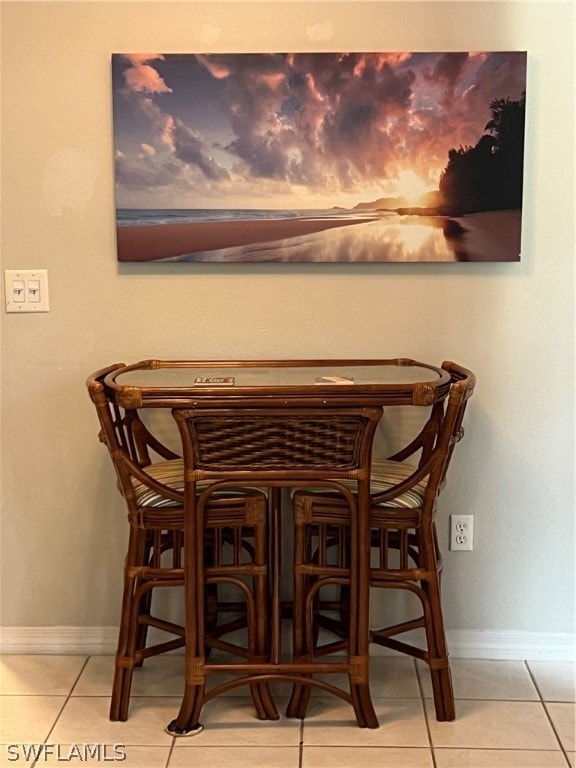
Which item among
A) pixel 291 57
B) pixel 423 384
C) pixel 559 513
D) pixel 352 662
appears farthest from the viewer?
pixel 559 513

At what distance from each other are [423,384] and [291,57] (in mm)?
960

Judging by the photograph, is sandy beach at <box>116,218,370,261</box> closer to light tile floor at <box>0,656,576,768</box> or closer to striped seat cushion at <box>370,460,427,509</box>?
striped seat cushion at <box>370,460,427,509</box>

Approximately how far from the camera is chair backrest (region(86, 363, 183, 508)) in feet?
7.20

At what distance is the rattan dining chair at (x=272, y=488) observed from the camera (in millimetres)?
2148

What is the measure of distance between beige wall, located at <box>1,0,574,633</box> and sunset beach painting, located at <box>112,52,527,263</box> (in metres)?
0.06

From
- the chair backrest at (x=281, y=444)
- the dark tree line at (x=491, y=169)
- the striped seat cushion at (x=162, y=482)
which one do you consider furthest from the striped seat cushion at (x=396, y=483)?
the dark tree line at (x=491, y=169)

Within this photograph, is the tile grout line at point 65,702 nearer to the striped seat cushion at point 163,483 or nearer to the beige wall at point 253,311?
the beige wall at point 253,311

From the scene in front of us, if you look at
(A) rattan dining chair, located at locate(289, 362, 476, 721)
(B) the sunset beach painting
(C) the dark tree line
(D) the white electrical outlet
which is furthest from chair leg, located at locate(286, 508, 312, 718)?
(C) the dark tree line

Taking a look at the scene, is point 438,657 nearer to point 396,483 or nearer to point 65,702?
point 396,483

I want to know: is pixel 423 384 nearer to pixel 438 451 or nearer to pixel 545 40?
pixel 438 451

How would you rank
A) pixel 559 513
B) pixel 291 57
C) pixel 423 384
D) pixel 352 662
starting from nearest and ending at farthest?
pixel 423 384 → pixel 352 662 → pixel 291 57 → pixel 559 513

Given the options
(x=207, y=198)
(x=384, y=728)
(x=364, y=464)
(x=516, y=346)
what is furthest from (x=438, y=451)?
(x=207, y=198)

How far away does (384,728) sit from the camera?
2.33 metres

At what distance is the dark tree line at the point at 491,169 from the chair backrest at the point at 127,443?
101 cm
